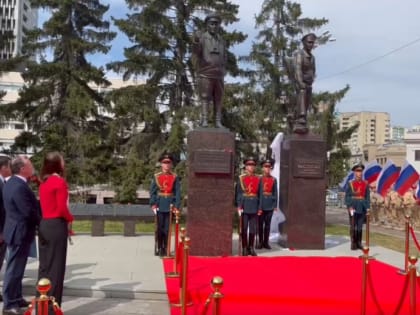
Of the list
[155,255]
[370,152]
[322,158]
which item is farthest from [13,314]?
[370,152]

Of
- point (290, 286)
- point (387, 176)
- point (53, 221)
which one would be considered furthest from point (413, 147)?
point (53, 221)

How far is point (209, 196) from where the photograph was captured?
999 cm

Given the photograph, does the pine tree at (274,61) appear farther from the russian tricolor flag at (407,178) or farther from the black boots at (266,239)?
the black boots at (266,239)

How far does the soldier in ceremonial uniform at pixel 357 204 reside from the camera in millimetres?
11656

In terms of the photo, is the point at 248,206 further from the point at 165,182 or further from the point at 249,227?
the point at 165,182

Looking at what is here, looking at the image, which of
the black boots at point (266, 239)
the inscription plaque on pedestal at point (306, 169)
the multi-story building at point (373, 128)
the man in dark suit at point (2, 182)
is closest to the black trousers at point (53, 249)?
the man in dark suit at point (2, 182)

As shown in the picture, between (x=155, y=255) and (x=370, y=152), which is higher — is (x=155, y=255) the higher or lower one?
the lower one

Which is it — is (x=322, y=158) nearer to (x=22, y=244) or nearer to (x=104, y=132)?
(x=22, y=244)

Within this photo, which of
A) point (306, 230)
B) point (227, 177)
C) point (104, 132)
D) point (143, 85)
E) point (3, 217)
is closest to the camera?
point (3, 217)

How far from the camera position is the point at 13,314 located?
607 centimetres

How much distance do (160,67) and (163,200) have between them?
39.5 ft

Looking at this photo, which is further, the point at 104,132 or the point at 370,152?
the point at 370,152

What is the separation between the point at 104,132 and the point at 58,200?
18.3m

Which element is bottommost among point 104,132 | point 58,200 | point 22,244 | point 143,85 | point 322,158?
point 22,244
